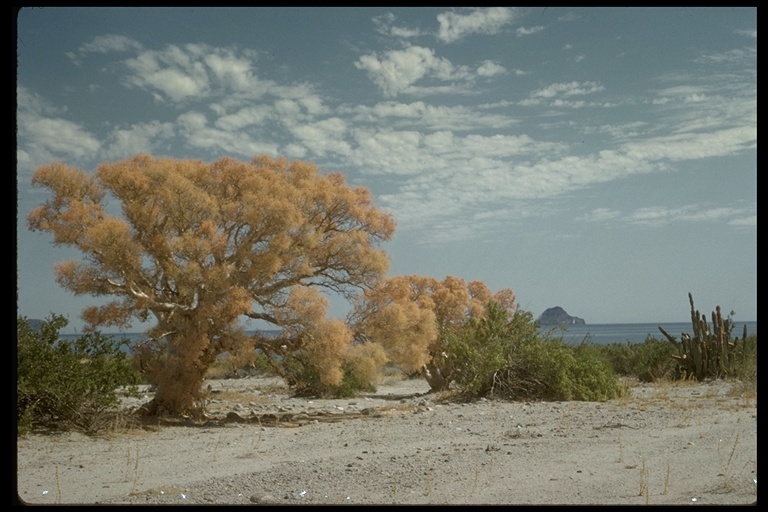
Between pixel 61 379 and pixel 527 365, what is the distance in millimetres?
9134

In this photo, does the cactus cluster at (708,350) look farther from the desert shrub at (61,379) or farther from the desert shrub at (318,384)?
the desert shrub at (61,379)

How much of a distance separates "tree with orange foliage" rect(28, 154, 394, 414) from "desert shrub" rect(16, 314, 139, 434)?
71 centimetres

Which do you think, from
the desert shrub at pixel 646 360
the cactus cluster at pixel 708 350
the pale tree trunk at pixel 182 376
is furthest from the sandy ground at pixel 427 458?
the desert shrub at pixel 646 360

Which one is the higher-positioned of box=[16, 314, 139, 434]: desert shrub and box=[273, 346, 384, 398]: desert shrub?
box=[16, 314, 139, 434]: desert shrub

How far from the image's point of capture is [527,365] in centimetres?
1445

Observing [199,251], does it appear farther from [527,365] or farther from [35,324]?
[527,365]

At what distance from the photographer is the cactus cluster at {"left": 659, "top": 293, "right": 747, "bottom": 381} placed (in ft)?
51.0

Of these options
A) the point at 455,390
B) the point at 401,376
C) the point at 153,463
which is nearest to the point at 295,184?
the point at 153,463

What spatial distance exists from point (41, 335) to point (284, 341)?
3.88m

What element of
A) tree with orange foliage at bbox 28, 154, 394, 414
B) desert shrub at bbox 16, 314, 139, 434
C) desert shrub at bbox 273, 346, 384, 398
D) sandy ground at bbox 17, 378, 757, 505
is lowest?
desert shrub at bbox 273, 346, 384, 398

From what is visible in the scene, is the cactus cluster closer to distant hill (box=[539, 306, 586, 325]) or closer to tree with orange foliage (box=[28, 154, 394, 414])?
distant hill (box=[539, 306, 586, 325])

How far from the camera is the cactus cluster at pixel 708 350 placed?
51.0 ft

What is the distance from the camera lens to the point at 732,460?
706 centimetres

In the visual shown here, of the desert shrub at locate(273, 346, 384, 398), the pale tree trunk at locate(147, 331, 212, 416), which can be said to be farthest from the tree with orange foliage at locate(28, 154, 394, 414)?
the desert shrub at locate(273, 346, 384, 398)
